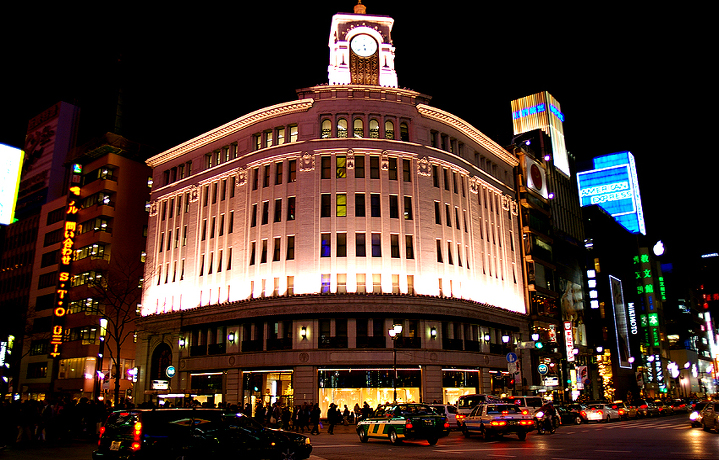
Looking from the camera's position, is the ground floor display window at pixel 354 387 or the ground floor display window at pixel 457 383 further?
the ground floor display window at pixel 457 383

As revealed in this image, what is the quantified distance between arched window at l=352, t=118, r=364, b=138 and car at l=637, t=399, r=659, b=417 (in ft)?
122

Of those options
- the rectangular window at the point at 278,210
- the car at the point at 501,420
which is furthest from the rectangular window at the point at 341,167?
the car at the point at 501,420

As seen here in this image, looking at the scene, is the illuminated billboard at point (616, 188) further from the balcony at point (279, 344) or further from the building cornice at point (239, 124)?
the balcony at point (279, 344)

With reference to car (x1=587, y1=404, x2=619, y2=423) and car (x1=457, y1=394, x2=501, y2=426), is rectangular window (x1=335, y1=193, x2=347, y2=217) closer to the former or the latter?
car (x1=457, y1=394, x2=501, y2=426)

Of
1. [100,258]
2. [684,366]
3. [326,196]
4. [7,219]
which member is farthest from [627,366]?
[7,219]

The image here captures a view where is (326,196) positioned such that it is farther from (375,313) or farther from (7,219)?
(7,219)

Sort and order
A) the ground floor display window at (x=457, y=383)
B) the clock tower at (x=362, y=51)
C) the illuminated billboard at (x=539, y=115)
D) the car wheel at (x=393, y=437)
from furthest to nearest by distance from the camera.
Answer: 1. the illuminated billboard at (x=539, y=115)
2. the clock tower at (x=362, y=51)
3. the ground floor display window at (x=457, y=383)
4. the car wheel at (x=393, y=437)

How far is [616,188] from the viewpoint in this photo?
144125mm

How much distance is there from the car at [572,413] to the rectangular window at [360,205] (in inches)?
846

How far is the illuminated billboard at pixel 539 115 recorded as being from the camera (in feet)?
381

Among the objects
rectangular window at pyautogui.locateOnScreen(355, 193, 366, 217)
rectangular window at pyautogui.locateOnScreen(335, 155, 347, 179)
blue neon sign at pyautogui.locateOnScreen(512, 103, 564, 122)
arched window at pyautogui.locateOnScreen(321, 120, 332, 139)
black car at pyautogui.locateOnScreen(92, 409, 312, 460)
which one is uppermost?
blue neon sign at pyautogui.locateOnScreen(512, 103, 564, 122)

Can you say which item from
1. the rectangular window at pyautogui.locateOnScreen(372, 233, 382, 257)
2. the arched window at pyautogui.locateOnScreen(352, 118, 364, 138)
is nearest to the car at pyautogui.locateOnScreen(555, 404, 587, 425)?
the rectangular window at pyautogui.locateOnScreen(372, 233, 382, 257)

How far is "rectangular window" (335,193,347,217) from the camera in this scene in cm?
4822

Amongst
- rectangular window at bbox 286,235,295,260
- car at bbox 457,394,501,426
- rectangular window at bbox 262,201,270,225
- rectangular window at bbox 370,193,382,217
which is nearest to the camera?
car at bbox 457,394,501,426
